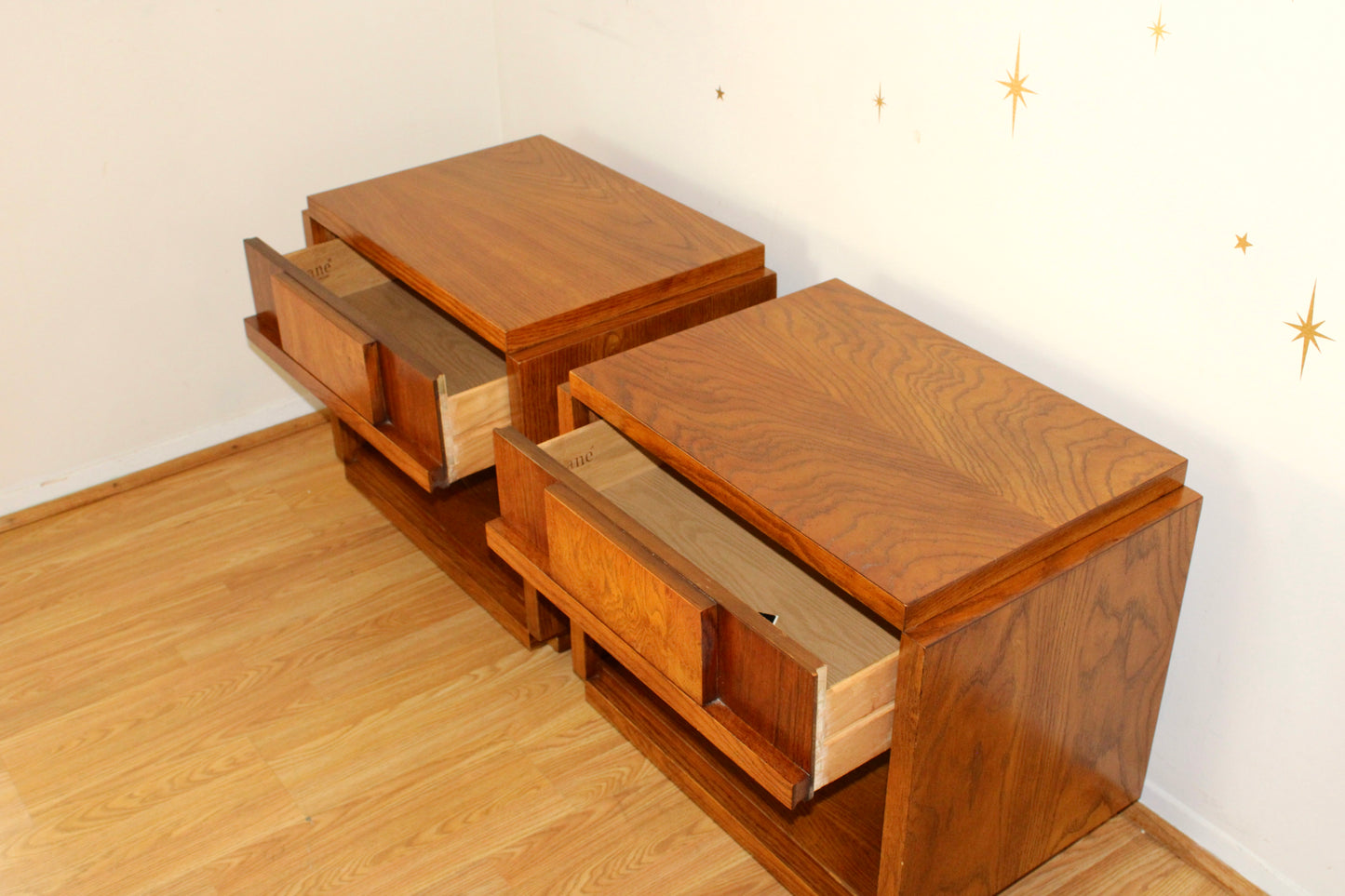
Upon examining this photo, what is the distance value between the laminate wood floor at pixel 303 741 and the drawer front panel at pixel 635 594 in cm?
30

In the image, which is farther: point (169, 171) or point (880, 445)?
point (169, 171)

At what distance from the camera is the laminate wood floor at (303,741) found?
52.1 inches

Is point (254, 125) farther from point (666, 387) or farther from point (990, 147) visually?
point (990, 147)

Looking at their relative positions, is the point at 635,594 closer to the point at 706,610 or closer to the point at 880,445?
the point at 706,610

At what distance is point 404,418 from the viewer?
145cm

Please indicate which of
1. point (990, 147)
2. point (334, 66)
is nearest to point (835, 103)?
point (990, 147)

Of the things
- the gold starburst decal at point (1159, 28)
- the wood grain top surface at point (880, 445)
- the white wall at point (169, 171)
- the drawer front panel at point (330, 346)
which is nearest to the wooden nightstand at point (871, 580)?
the wood grain top surface at point (880, 445)

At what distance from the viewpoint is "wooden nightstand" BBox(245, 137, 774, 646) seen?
1.41 meters

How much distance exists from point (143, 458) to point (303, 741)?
69 cm

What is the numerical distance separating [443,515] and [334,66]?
698 millimetres

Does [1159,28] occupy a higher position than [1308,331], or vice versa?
[1159,28]

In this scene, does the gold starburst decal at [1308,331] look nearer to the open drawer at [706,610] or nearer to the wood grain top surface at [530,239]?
the open drawer at [706,610]

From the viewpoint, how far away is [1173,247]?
1146mm

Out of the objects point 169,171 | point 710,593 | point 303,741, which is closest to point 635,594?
point 710,593
